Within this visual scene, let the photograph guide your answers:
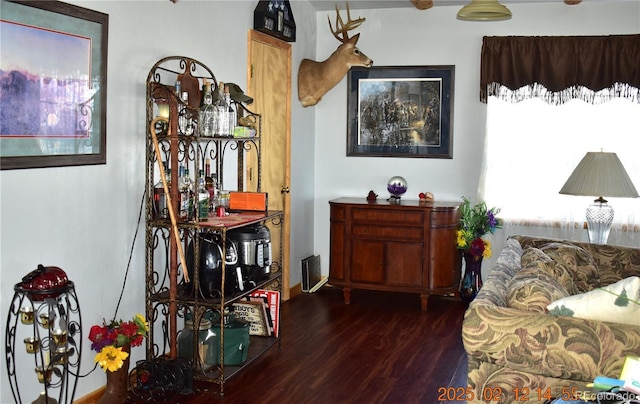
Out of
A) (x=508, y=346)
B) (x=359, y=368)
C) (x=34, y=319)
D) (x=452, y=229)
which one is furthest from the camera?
(x=452, y=229)

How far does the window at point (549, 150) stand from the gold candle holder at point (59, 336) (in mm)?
4126

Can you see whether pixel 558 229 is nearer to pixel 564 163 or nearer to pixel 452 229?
pixel 564 163

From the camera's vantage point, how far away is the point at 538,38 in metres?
6.11

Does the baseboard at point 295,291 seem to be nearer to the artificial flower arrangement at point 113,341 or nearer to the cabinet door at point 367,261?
the cabinet door at point 367,261

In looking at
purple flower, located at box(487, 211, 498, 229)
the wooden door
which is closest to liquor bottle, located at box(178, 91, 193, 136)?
the wooden door

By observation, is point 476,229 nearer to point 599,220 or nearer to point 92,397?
point 599,220

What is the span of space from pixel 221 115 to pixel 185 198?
19.5 inches

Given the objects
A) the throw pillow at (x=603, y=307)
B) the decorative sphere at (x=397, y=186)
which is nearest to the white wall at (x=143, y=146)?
the decorative sphere at (x=397, y=186)

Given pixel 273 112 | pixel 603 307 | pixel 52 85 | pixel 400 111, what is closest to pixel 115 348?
pixel 52 85

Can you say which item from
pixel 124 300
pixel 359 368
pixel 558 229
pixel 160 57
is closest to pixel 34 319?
pixel 124 300

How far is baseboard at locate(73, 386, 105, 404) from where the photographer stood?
368 centimetres

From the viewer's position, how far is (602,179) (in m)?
4.78

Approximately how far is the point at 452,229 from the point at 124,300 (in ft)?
9.68

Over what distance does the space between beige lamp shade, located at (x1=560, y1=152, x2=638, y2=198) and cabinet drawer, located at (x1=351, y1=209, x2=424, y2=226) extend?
1.40 m
